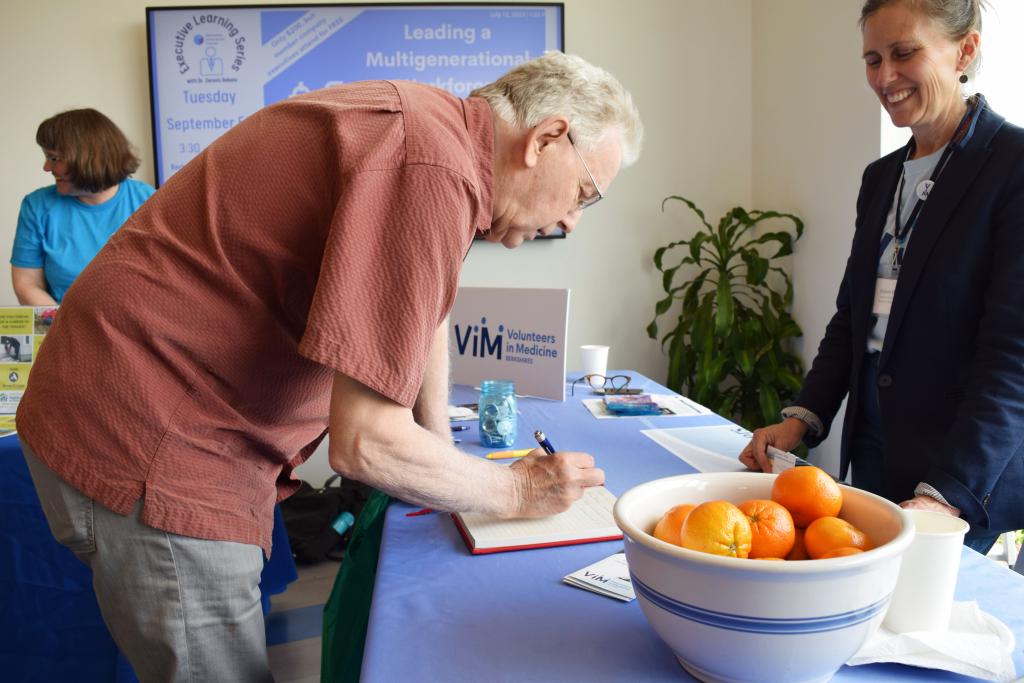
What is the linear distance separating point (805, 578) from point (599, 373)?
6.03 feet

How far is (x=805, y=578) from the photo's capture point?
0.57 metres

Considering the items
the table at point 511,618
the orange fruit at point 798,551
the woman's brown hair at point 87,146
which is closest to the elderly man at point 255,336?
the table at point 511,618

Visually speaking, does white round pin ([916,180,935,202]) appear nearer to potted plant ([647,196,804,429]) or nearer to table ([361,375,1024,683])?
table ([361,375,1024,683])

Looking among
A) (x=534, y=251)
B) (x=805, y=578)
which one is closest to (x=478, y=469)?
(x=805, y=578)

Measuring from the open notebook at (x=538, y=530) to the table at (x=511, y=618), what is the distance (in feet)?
0.05

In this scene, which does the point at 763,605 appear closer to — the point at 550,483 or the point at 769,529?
the point at 769,529

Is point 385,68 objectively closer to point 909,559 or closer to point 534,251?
point 534,251

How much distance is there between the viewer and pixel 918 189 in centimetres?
150

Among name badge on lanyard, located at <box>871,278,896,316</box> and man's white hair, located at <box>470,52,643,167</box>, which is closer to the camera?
man's white hair, located at <box>470,52,643,167</box>

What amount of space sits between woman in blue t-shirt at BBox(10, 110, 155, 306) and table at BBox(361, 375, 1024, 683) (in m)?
2.20

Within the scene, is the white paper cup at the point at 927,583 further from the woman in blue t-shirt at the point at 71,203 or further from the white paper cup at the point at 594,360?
the woman in blue t-shirt at the point at 71,203

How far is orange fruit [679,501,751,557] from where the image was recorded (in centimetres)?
63

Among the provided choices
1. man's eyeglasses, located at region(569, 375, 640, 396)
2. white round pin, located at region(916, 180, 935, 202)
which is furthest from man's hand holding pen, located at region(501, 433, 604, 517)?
man's eyeglasses, located at region(569, 375, 640, 396)

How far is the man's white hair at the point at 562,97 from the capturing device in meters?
1.00
